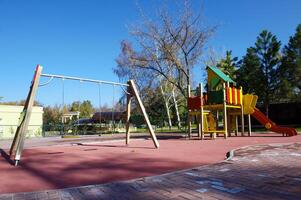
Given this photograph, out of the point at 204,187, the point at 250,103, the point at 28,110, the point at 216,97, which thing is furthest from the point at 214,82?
the point at 204,187

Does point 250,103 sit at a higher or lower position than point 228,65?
lower

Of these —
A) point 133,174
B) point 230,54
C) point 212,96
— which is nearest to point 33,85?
point 133,174

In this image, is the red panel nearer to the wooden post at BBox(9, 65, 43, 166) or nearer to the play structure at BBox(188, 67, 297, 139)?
the play structure at BBox(188, 67, 297, 139)

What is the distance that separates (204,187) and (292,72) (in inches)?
1103

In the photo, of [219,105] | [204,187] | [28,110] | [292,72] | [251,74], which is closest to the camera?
[204,187]

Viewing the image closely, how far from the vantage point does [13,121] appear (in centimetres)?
3591

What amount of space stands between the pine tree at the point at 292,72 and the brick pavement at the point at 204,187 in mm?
25181

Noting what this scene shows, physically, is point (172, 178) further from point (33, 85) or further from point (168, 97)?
point (168, 97)

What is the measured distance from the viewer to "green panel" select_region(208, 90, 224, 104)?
18.3 m

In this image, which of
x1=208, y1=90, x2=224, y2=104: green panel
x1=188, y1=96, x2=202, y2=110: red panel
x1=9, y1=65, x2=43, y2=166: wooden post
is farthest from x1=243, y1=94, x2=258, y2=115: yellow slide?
x1=9, y1=65, x2=43, y2=166: wooden post

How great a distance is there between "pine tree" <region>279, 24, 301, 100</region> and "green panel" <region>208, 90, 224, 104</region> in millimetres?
14220

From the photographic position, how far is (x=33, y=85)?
10078 millimetres

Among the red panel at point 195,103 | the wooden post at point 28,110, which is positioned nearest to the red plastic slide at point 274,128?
the red panel at point 195,103

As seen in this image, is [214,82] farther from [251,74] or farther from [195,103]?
[251,74]
